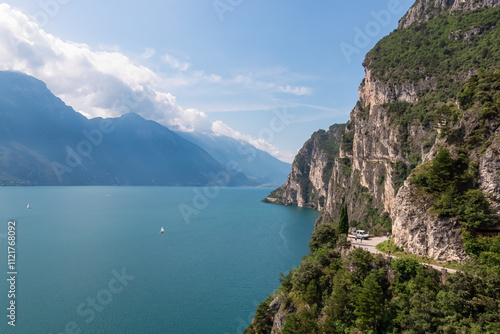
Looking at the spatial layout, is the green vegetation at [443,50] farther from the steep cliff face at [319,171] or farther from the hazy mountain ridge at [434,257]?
the steep cliff face at [319,171]

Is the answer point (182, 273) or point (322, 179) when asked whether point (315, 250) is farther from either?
point (322, 179)

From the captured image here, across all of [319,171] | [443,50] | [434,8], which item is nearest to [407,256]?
[443,50]

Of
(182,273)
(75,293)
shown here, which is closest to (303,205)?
(182,273)

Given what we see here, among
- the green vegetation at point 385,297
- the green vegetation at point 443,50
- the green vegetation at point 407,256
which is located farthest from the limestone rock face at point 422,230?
the green vegetation at point 443,50

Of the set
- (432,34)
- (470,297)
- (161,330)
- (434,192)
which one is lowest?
(161,330)

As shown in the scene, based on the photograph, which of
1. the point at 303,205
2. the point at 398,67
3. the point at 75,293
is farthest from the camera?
the point at 303,205
